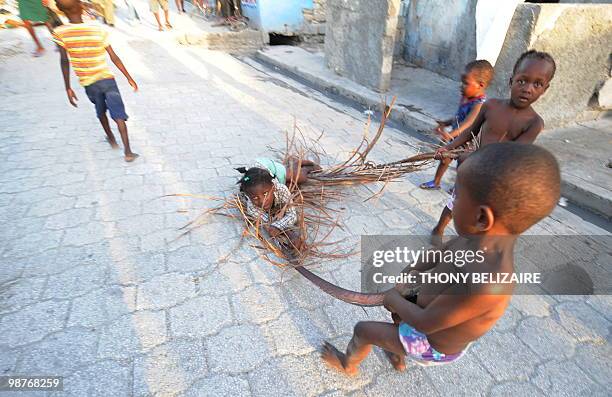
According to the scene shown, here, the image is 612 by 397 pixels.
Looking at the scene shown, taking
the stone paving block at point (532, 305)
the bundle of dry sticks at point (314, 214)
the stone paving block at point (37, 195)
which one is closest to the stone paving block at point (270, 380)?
the bundle of dry sticks at point (314, 214)

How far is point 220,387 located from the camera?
153 cm

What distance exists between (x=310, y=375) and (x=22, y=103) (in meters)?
5.30

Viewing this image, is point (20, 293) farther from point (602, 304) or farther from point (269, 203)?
point (602, 304)

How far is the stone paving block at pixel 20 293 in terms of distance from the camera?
1.84 metres

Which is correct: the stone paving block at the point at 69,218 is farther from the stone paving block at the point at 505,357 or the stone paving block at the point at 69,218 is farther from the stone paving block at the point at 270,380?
the stone paving block at the point at 505,357

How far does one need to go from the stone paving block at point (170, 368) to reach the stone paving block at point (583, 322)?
1.96 meters

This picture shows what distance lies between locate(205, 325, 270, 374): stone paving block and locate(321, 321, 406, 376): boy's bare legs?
0.32 meters

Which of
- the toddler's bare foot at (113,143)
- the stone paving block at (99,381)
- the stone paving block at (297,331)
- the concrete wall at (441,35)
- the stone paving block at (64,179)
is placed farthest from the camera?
the concrete wall at (441,35)

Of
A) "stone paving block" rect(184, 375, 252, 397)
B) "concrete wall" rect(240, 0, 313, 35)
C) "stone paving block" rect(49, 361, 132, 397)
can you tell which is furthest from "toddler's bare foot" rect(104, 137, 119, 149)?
"concrete wall" rect(240, 0, 313, 35)

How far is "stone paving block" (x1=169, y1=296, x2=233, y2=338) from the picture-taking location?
1.77 meters

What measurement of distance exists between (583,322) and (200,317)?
84.1 inches

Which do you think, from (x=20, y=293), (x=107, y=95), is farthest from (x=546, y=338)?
(x=107, y=95)

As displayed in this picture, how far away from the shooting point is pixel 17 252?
2201 mm

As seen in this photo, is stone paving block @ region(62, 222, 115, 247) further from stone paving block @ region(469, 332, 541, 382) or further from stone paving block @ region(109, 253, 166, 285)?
stone paving block @ region(469, 332, 541, 382)
